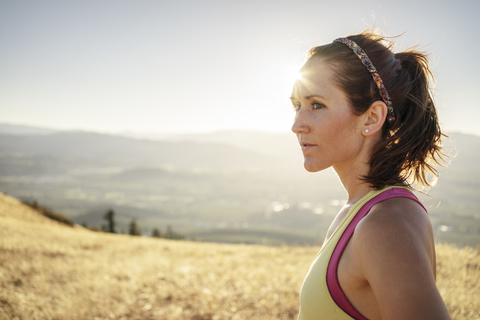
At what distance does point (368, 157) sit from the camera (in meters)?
1.60

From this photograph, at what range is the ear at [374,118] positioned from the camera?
1.47m

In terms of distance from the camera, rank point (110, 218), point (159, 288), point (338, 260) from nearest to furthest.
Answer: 1. point (338, 260)
2. point (159, 288)
3. point (110, 218)

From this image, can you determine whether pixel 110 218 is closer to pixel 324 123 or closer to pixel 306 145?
pixel 306 145

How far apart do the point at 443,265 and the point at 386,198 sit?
6.16m

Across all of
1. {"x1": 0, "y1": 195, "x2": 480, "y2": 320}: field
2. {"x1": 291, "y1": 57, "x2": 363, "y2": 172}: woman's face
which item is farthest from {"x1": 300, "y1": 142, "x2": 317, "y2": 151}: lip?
{"x1": 0, "y1": 195, "x2": 480, "y2": 320}: field

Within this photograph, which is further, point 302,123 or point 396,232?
point 302,123

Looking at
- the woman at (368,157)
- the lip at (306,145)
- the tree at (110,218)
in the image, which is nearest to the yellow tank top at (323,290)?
the woman at (368,157)

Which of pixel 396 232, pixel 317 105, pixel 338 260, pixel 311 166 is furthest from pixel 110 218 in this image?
pixel 396 232

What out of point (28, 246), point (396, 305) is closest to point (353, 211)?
point (396, 305)

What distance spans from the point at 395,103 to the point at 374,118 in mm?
153

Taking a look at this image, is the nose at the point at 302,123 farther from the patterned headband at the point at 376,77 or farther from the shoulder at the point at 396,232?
the shoulder at the point at 396,232

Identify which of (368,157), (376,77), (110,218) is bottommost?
(110,218)

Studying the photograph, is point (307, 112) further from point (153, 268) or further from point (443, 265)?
point (153, 268)

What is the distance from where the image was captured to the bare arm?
972 mm
